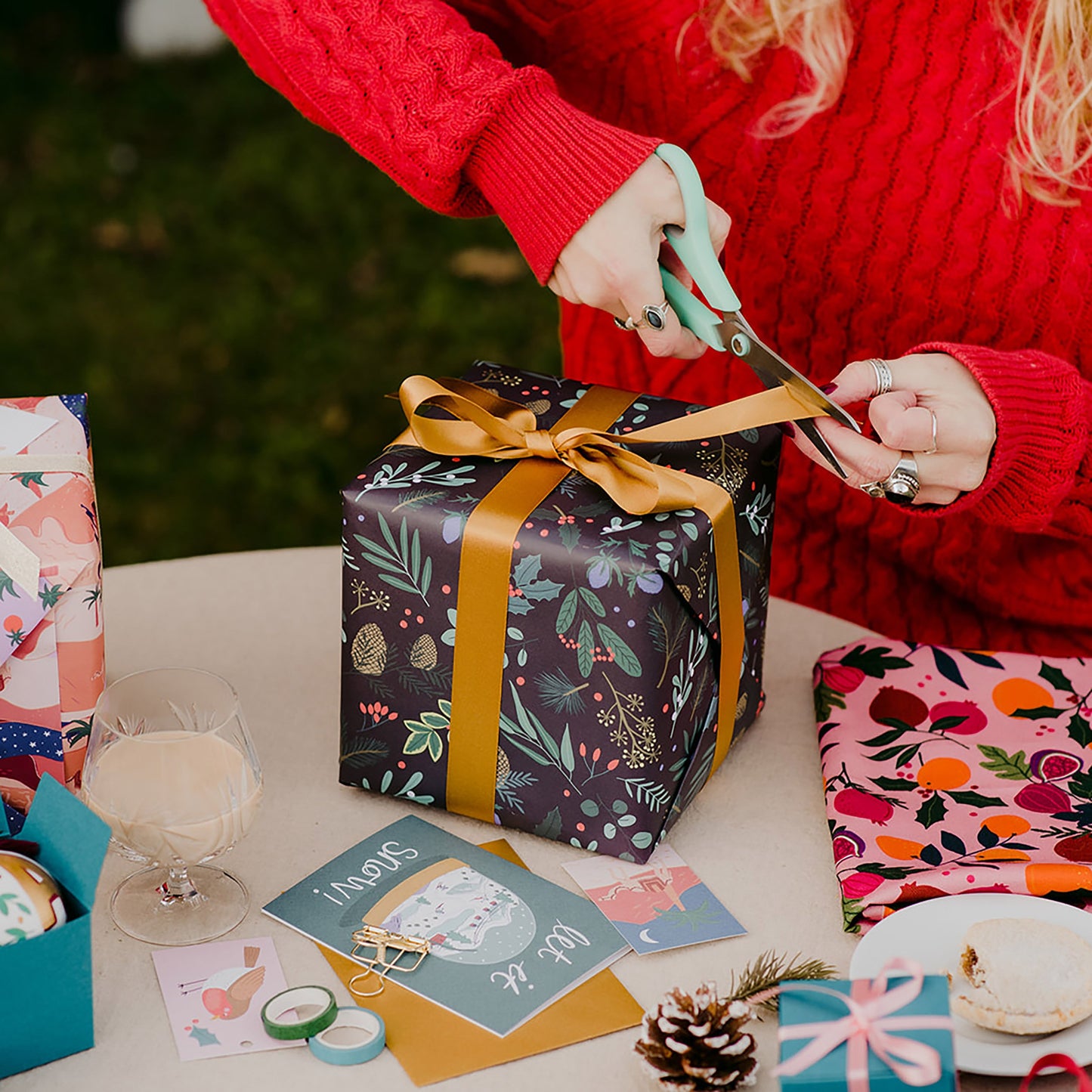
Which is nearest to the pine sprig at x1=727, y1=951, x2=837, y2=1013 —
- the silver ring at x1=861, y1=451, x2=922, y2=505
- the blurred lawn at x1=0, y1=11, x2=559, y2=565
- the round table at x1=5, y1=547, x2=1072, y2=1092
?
the round table at x1=5, y1=547, x2=1072, y2=1092

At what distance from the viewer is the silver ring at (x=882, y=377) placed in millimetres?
1002

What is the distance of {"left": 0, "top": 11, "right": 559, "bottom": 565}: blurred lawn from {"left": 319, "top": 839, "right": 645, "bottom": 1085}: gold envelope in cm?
182

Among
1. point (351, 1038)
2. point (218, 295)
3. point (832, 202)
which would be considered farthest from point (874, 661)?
point (218, 295)

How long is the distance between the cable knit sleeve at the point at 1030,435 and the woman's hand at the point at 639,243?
19 centimetres

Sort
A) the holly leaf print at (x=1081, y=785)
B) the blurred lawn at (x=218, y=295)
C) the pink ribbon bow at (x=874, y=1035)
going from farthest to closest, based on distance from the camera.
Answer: the blurred lawn at (x=218, y=295), the holly leaf print at (x=1081, y=785), the pink ribbon bow at (x=874, y=1035)

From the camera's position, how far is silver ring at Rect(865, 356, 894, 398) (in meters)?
1.00

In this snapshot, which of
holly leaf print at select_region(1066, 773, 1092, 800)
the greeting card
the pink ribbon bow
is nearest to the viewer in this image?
the pink ribbon bow

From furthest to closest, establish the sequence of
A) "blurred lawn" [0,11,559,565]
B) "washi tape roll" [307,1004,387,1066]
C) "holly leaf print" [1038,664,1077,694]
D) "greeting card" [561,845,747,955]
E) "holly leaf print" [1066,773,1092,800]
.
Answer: "blurred lawn" [0,11,559,565] → "holly leaf print" [1038,664,1077,694] → "holly leaf print" [1066,773,1092,800] → "greeting card" [561,845,747,955] → "washi tape roll" [307,1004,387,1066]

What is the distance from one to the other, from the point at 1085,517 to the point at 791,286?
321mm

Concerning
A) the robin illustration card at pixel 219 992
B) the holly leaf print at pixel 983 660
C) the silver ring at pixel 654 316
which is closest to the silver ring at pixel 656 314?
the silver ring at pixel 654 316

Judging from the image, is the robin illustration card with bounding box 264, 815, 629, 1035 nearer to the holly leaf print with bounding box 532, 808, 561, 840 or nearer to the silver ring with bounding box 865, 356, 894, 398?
the holly leaf print with bounding box 532, 808, 561, 840

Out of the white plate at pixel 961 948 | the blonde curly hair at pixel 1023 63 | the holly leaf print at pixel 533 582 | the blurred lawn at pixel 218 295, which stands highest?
the blonde curly hair at pixel 1023 63

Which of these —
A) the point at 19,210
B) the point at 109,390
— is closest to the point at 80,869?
the point at 109,390

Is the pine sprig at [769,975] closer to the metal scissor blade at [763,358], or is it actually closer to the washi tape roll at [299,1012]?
the washi tape roll at [299,1012]
